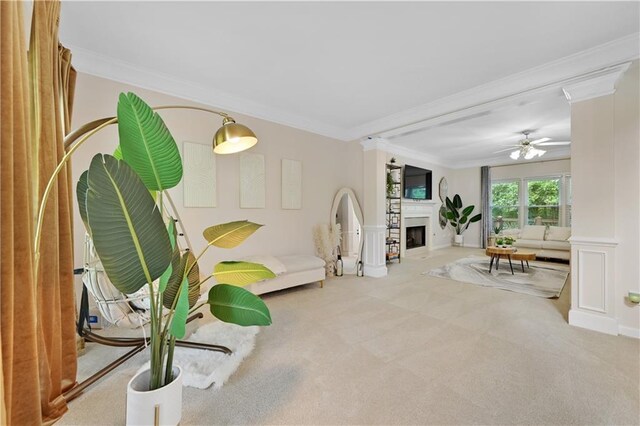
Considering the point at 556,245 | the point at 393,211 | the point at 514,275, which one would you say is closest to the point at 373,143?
the point at 393,211

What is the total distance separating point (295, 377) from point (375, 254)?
2910 mm

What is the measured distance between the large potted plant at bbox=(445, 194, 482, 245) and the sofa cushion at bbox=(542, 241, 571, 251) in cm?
187

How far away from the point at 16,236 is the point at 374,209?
4.00 m

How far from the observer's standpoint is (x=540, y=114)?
3.80 m

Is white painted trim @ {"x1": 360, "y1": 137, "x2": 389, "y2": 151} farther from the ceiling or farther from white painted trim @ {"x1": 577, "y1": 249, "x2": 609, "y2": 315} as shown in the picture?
white painted trim @ {"x1": 577, "y1": 249, "x2": 609, "y2": 315}

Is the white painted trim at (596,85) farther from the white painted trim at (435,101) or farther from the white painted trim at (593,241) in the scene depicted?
the white painted trim at (593,241)

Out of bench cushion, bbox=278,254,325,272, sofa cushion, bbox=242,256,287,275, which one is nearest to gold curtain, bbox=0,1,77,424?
sofa cushion, bbox=242,256,287,275

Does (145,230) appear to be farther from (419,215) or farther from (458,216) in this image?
(458,216)

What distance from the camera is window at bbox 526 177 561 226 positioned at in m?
6.29

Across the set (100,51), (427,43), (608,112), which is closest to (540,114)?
(608,112)

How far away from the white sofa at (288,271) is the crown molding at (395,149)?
2.15m

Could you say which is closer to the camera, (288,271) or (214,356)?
(214,356)

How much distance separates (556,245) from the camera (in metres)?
5.30

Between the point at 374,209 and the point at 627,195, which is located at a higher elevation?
the point at 627,195
